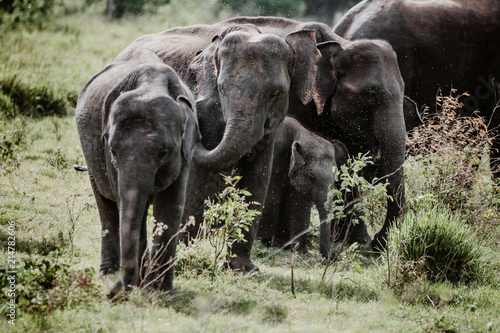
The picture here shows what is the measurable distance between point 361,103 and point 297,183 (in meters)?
1.22

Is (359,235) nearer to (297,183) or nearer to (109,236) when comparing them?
(297,183)

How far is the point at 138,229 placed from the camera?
5309 mm

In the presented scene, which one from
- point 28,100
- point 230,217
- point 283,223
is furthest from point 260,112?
point 28,100

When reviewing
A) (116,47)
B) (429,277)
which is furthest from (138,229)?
(116,47)

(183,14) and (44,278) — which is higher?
(44,278)

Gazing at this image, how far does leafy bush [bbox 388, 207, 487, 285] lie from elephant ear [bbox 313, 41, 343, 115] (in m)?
2.10

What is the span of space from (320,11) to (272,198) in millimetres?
24899

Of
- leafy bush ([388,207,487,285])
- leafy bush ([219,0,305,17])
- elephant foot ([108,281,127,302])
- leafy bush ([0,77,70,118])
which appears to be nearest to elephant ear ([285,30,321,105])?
leafy bush ([388,207,487,285])

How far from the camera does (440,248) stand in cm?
750

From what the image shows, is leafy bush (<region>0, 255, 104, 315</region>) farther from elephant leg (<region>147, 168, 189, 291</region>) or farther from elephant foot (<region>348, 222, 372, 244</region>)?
elephant foot (<region>348, 222, 372, 244</region>)

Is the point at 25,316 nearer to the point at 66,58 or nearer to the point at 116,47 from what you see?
the point at 66,58

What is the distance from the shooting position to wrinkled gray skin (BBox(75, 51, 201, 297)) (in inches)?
209

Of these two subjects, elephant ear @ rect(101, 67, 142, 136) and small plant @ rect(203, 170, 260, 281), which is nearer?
elephant ear @ rect(101, 67, 142, 136)

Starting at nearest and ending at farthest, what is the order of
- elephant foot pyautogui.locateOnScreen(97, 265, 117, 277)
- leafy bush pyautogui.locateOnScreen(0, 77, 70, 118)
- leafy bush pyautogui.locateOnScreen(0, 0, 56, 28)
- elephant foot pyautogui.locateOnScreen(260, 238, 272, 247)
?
1. elephant foot pyautogui.locateOnScreen(97, 265, 117, 277)
2. elephant foot pyautogui.locateOnScreen(260, 238, 272, 247)
3. leafy bush pyautogui.locateOnScreen(0, 77, 70, 118)
4. leafy bush pyautogui.locateOnScreen(0, 0, 56, 28)
